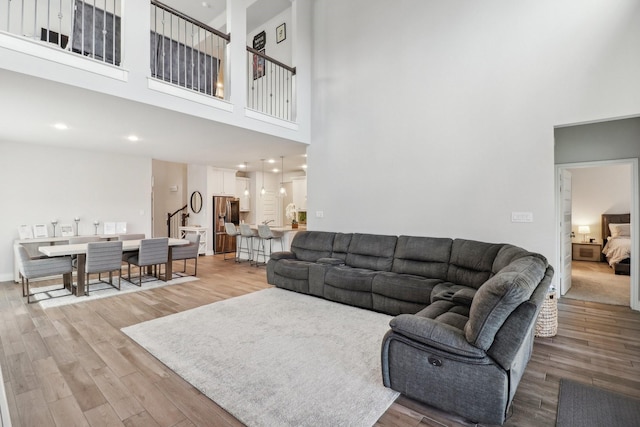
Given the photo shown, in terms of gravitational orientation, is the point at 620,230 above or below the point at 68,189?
below

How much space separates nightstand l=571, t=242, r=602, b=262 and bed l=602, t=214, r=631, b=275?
125 millimetres

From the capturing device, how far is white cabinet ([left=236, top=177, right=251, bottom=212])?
9653 millimetres

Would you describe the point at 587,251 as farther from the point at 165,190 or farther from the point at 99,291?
the point at 165,190

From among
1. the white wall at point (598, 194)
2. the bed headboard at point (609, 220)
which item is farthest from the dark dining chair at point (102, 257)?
the bed headboard at point (609, 220)

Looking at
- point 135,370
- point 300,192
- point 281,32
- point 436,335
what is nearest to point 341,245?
point 436,335

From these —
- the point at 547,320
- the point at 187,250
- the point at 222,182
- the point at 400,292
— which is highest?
the point at 222,182

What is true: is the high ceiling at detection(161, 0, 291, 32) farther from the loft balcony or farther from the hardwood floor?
the hardwood floor

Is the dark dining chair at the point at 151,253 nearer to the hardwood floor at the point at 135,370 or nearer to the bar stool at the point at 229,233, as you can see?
the hardwood floor at the point at 135,370

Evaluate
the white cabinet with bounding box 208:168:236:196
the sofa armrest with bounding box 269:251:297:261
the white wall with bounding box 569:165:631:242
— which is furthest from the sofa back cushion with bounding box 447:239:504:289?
the white cabinet with bounding box 208:168:236:196

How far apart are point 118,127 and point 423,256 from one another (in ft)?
16.0

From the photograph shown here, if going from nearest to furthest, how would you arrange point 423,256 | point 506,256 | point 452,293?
point 506,256 → point 452,293 → point 423,256

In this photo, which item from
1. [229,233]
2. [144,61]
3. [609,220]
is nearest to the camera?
[144,61]

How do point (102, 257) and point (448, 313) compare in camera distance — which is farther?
point (102, 257)

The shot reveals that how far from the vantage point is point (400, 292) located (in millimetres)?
3559
